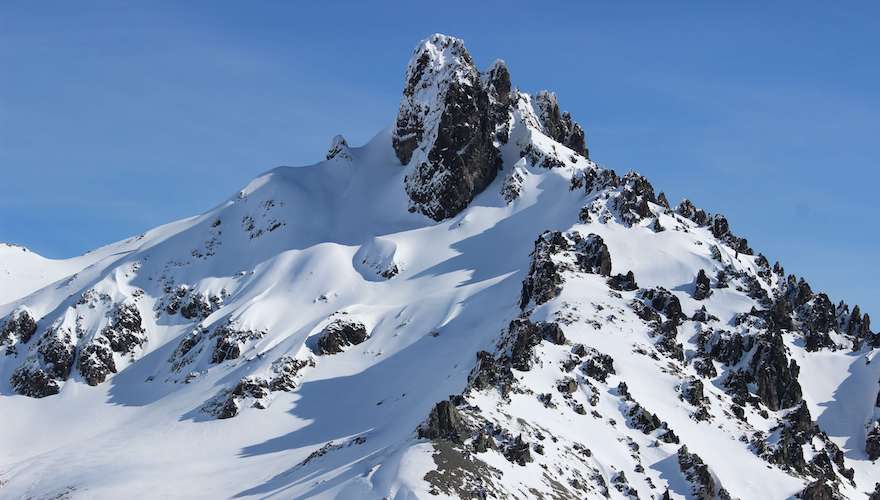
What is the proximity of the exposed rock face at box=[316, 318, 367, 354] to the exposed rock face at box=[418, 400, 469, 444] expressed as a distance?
57.8 meters

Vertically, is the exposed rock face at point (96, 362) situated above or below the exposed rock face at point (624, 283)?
above

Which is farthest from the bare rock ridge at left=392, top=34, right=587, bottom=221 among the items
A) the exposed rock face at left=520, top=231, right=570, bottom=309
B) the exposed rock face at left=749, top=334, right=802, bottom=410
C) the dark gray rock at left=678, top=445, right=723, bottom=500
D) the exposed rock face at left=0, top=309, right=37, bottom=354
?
the dark gray rock at left=678, top=445, right=723, bottom=500

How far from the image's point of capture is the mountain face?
103125 mm

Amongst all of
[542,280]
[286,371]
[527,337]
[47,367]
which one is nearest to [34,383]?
[47,367]

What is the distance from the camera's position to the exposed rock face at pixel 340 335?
150 m

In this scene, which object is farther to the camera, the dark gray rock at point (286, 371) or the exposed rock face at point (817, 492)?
the dark gray rock at point (286, 371)

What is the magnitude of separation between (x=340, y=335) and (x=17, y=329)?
213ft

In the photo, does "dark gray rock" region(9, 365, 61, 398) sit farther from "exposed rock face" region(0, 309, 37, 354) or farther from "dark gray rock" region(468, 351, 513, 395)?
"dark gray rock" region(468, 351, 513, 395)

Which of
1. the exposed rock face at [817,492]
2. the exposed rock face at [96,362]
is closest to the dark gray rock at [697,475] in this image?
the exposed rock face at [817,492]

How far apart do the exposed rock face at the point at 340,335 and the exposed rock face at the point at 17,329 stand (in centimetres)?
5987

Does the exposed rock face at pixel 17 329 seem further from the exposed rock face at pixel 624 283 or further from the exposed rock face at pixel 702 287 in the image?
the exposed rock face at pixel 702 287

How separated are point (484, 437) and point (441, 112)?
111m

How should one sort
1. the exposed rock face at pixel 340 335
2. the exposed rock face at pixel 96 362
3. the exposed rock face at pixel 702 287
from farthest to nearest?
the exposed rock face at pixel 96 362
the exposed rock face at pixel 340 335
the exposed rock face at pixel 702 287

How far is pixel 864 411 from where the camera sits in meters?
132
